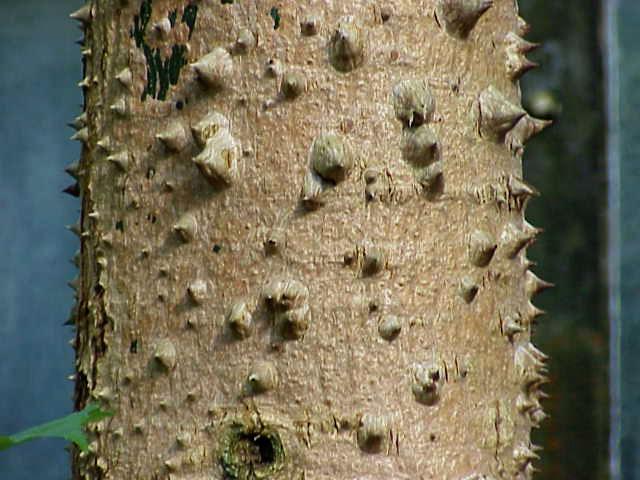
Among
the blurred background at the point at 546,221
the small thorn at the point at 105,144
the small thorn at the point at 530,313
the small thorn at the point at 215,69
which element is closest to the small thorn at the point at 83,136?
the small thorn at the point at 105,144

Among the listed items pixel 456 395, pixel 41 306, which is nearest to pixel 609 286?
pixel 41 306

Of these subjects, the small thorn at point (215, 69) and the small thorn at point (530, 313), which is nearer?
the small thorn at point (215, 69)

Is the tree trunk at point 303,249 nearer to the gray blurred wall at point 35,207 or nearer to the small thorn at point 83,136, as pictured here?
the small thorn at point 83,136

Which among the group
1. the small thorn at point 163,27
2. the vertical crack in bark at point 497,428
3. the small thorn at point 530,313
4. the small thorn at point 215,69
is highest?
the small thorn at point 163,27

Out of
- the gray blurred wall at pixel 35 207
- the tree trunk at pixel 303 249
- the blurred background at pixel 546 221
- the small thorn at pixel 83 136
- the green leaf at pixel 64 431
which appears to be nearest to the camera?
the green leaf at pixel 64 431

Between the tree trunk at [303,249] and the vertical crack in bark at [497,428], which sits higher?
the tree trunk at [303,249]

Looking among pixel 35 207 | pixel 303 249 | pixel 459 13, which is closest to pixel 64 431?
pixel 303 249

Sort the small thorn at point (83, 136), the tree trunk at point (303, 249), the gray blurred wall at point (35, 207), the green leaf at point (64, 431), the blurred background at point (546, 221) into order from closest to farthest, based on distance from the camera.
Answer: the green leaf at point (64, 431) → the tree trunk at point (303, 249) → the small thorn at point (83, 136) → the blurred background at point (546, 221) → the gray blurred wall at point (35, 207)
